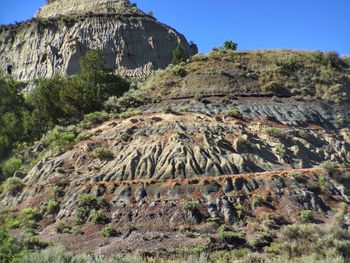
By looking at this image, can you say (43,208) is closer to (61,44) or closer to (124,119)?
(124,119)

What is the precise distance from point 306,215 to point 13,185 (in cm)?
1642

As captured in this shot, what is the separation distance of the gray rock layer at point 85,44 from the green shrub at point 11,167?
3671 cm

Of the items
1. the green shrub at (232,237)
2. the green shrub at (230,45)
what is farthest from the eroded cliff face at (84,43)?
the green shrub at (232,237)

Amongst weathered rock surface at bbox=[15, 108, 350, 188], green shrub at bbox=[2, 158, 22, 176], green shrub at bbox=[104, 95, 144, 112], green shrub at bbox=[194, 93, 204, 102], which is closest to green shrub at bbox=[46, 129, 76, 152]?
weathered rock surface at bbox=[15, 108, 350, 188]

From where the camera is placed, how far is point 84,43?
7325cm

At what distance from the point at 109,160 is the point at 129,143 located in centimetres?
200

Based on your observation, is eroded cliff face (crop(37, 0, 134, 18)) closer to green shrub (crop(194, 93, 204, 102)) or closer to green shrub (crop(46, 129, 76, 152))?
green shrub (crop(194, 93, 204, 102))

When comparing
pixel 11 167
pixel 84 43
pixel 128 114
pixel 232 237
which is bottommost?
pixel 232 237

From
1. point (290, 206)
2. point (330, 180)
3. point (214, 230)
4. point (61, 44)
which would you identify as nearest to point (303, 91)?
point (330, 180)

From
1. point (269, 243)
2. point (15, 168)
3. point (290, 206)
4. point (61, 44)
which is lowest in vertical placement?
point (269, 243)

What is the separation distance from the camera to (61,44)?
74.4 meters

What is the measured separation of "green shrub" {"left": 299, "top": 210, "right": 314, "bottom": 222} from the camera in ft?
78.5

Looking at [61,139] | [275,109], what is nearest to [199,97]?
[275,109]

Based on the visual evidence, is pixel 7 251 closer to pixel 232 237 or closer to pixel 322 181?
pixel 232 237
